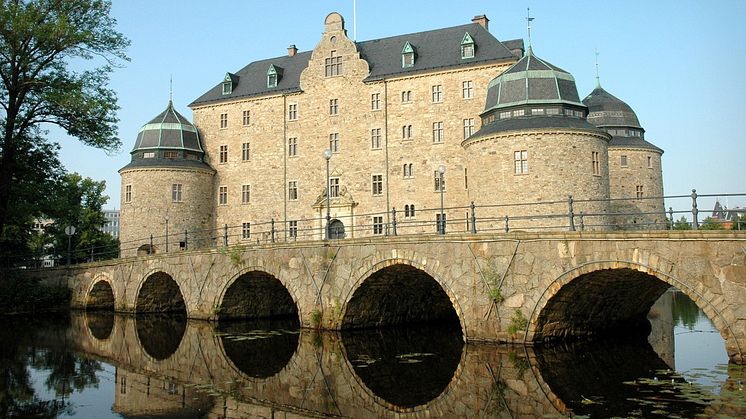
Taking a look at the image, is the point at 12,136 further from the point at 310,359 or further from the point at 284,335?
the point at 310,359

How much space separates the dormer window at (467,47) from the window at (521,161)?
34.2ft

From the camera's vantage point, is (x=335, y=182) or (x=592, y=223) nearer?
(x=592, y=223)

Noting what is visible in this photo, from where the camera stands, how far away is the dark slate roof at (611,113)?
135 ft

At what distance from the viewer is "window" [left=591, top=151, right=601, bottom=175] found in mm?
29452

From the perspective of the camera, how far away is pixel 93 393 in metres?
13.9

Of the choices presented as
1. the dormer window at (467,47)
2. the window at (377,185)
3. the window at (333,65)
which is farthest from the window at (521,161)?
the window at (333,65)

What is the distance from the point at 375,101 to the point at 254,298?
16704 millimetres

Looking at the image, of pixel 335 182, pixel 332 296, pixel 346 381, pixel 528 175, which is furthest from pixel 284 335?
pixel 335 182

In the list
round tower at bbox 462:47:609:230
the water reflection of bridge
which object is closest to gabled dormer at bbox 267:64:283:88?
round tower at bbox 462:47:609:230

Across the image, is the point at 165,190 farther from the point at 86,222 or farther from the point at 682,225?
the point at 682,225

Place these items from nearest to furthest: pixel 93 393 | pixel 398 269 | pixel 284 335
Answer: pixel 93 393
pixel 398 269
pixel 284 335

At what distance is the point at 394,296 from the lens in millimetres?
23266

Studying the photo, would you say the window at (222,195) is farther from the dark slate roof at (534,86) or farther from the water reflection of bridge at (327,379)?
the water reflection of bridge at (327,379)

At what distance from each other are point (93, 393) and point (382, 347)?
8002 mm
